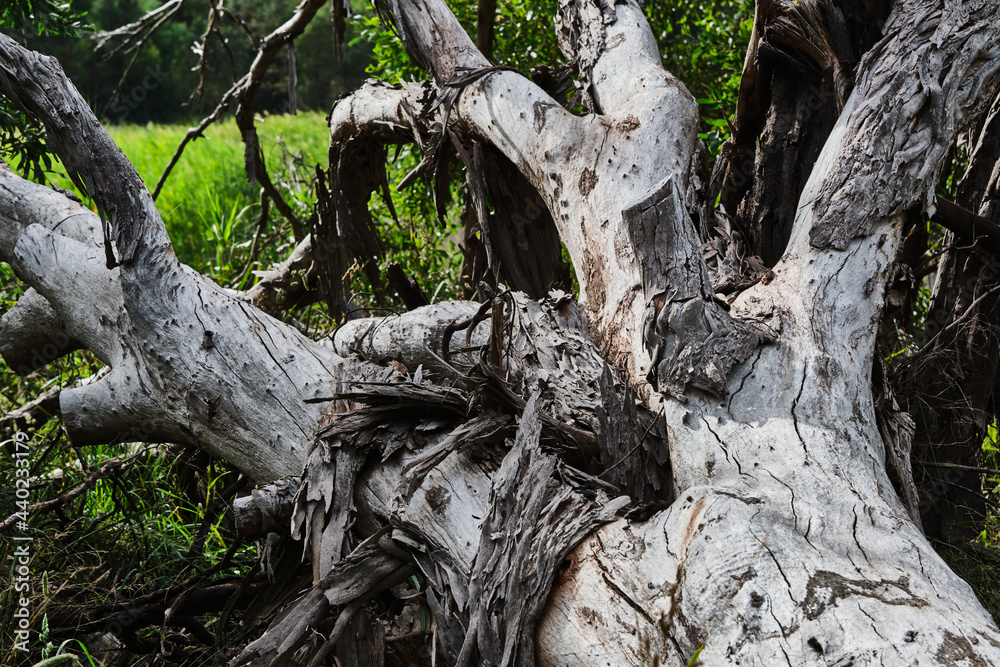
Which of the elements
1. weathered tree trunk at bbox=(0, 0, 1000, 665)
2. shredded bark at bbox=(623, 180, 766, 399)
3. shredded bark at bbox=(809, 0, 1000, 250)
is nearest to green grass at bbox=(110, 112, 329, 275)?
weathered tree trunk at bbox=(0, 0, 1000, 665)

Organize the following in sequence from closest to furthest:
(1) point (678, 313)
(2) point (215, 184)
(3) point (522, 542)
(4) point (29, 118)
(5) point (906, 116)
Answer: (3) point (522, 542), (1) point (678, 313), (5) point (906, 116), (4) point (29, 118), (2) point (215, 184)

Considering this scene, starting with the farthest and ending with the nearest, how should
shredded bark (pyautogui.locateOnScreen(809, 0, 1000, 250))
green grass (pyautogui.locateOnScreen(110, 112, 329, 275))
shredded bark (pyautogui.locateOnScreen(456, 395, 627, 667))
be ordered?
green grass (pyautogui.locateOnScreen(110, 112, 329, 275))
shredded bark (pyautogui.locateOnScreen(809, 0, 1000, 250))
shredded bark (pyautogui.locateOnScreen(456, 395, 627, 667))

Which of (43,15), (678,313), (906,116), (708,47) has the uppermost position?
(43,15)

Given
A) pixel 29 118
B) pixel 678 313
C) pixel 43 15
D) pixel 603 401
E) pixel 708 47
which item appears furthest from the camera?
pixel 708 47

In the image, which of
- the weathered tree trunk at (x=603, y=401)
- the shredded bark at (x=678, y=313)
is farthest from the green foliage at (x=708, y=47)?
the shredded bark at (x=678, y=313)

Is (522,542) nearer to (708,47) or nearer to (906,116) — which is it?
(906,116)

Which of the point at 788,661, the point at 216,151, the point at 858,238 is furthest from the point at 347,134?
the point at 216,151

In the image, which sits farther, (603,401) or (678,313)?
(603,401)

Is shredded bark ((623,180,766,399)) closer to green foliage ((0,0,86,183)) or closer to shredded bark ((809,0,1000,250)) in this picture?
shredded bark ((809,0,1000,250))

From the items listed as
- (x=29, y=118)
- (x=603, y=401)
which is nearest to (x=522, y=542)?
(x=603, y=401)

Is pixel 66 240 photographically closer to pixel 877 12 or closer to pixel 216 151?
pixel 877 12

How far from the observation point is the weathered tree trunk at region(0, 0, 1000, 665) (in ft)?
4.75

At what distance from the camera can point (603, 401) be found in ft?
6.47

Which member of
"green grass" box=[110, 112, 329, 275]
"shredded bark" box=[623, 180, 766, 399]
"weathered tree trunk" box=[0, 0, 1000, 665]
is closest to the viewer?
"weathered tree trunk" box=[0, 0, 1000, 665]
